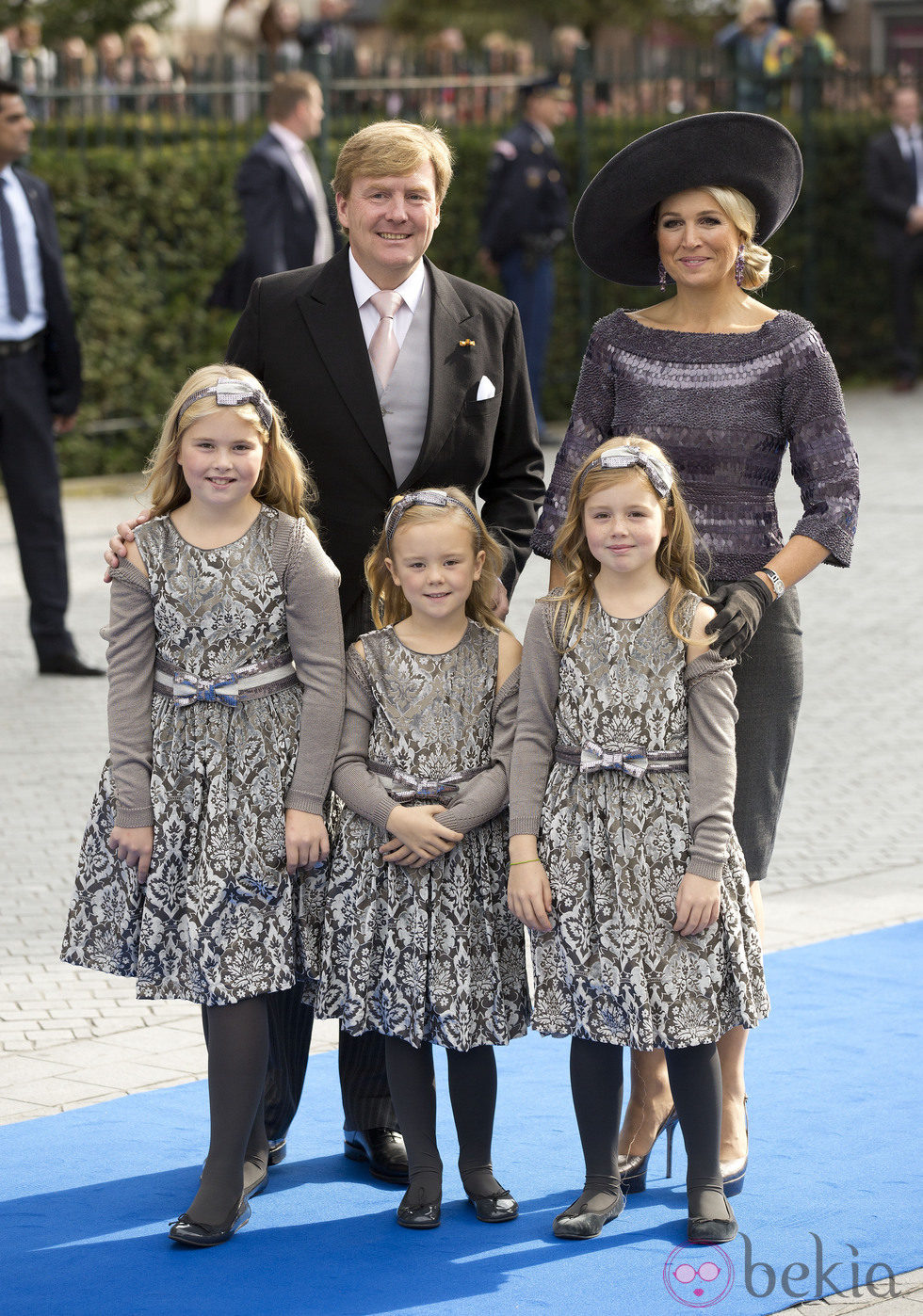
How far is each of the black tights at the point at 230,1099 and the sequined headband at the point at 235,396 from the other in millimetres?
1100

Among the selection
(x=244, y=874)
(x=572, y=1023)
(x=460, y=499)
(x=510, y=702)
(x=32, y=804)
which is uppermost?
(x=460, y=499)

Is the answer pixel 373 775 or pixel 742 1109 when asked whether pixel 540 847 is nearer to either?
pixel 373 775

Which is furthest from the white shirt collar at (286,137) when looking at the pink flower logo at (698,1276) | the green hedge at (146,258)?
the pink flower logo at (698,1276)

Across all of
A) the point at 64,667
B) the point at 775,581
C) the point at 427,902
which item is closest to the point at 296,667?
the point at 427,902

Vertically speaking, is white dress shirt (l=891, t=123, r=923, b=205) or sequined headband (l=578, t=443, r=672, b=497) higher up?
white dress shirt (l=891, t=123, r=923, b=205)

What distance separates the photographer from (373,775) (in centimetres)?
379

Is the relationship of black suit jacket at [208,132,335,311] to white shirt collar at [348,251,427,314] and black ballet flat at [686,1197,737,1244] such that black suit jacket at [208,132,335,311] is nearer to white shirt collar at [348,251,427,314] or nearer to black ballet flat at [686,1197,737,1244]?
white shirt collar at [348,251,427,314]

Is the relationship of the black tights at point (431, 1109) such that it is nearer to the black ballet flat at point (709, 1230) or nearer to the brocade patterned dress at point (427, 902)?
the brocade patterned dress at point (427, 902)

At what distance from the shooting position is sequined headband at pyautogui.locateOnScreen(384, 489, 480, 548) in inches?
150

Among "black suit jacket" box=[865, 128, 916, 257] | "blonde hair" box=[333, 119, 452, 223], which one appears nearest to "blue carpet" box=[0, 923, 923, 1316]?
"blonde hair" box=[333, 119, 452, 223]

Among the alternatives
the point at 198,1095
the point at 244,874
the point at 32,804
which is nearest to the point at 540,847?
the point at 244,874

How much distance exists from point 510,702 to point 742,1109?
95cm

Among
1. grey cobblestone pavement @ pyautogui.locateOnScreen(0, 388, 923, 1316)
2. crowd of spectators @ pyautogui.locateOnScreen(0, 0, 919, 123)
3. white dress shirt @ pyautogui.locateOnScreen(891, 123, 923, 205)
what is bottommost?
grey cobblestone pavement @ pyautogui.locateOnScreen(0, 388, 923, 1316)

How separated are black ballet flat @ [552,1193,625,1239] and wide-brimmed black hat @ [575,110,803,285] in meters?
1.92
